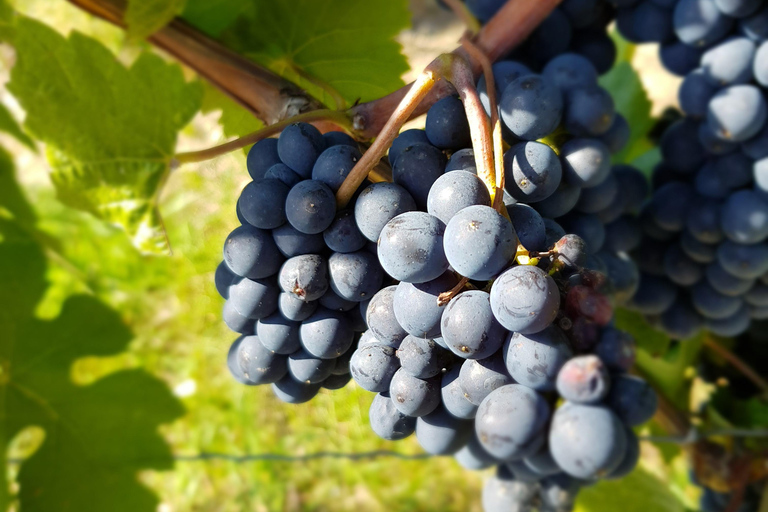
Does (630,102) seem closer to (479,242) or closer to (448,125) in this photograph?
(448,125)

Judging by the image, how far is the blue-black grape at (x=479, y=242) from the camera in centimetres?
45

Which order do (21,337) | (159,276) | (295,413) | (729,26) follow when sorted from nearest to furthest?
(729,26) → (21,337) → (295,413) → (159,276)

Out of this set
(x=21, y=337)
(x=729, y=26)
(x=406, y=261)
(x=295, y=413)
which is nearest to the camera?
(x=406, y=261)

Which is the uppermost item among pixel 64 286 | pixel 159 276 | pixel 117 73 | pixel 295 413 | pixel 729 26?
pixel 729 26

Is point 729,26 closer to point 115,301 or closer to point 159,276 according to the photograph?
point 159,276

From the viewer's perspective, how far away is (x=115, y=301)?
6.86 ft

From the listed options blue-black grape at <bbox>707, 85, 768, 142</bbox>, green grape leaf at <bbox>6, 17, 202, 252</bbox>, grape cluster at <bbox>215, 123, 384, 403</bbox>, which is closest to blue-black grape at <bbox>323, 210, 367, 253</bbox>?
grape cluster at <bbox>215, 123, 384, 403</bbox>

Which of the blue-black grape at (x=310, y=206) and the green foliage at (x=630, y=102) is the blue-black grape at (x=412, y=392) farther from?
the green foliage at (x=630, y=102)

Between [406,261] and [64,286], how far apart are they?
172 cm

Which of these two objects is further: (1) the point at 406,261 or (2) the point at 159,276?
(2) the point at 159,276

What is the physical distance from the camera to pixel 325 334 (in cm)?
60

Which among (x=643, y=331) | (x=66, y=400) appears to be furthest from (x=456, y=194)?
(x=66, y=400)

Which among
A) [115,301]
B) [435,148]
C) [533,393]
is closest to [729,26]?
[435,148]

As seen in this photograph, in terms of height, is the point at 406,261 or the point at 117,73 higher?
the point at 117,73
